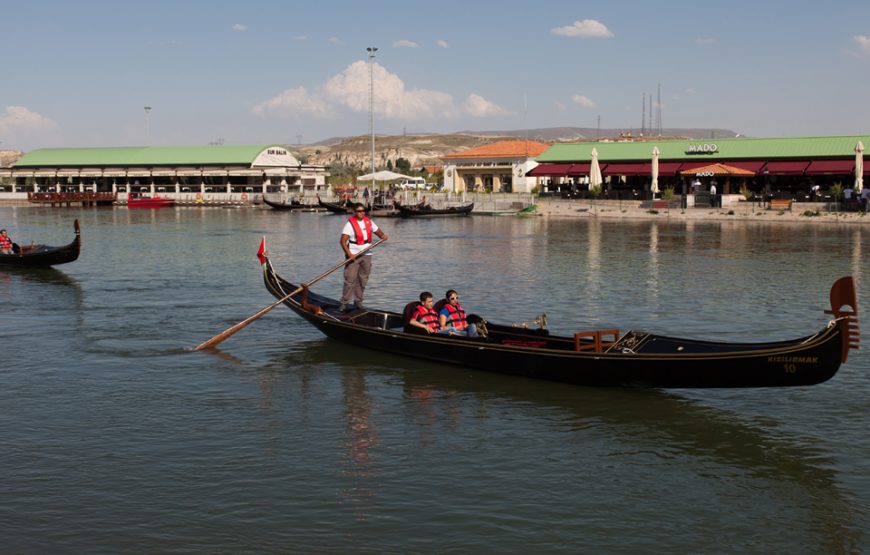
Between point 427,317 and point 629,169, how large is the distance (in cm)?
4761

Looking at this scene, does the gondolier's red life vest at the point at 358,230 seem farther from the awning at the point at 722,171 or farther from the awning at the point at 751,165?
the awning at the point at 751,165

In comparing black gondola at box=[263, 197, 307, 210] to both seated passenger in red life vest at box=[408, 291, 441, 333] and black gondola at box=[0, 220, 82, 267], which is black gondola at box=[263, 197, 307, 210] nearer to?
black gondola at box=[0, 220, 82, 267]

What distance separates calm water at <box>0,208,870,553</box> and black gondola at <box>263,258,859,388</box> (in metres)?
0.40

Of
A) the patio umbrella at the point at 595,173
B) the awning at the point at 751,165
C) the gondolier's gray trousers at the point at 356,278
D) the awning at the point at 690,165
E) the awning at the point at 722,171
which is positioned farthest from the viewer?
the awning at the point at 690,165

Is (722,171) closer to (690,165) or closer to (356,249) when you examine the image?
(690,165)

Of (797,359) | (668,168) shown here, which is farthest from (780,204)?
(797,359)

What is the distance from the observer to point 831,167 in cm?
5084

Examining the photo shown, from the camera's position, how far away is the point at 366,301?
2152 centimetres

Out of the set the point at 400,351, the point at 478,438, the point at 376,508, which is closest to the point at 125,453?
the point at 376,508

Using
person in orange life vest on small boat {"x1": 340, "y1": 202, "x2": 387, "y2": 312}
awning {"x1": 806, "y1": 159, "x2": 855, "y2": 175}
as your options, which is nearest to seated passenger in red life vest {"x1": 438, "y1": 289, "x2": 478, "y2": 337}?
person in orange life vest on small boat {"x1": 340, "y1": 202, "x2": 387, "y2": 312}

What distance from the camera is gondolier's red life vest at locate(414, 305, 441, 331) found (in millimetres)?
13641

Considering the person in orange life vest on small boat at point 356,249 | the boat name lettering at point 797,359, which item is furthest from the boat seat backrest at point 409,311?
the boat name lettering at point 797,359

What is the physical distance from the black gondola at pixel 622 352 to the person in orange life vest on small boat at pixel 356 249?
1.55 ft

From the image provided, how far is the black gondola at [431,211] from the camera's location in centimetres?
6075
